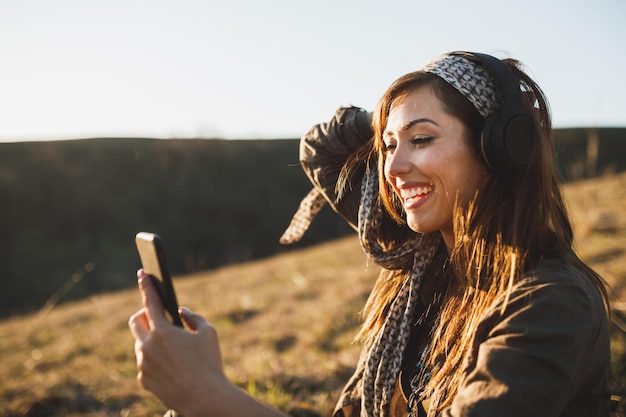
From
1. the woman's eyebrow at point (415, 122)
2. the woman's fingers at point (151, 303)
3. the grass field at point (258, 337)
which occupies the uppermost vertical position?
the woman's eyebrow at point (415, 122)

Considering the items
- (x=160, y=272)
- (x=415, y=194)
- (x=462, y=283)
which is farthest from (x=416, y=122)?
(x=160, y=272)

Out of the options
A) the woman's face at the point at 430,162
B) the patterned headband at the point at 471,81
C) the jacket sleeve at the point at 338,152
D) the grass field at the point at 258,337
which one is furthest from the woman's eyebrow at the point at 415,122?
the grass field at the point at 258,337

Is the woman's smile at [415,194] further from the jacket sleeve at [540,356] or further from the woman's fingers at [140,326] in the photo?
the woman's fingers at [140,326]

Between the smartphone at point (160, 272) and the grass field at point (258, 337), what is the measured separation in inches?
54.0

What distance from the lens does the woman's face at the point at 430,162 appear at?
1.78 metres

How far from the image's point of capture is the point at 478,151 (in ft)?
5.84

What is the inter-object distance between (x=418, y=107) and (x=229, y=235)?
2502 cm

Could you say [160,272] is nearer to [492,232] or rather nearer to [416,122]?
[416,122]

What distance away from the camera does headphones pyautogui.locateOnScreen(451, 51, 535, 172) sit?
162 cm

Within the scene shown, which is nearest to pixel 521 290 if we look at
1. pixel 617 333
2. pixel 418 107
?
pixel 418 107

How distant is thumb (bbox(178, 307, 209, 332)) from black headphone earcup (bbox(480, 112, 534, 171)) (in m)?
1.19

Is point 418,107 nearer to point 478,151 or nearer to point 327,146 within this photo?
point 478,151

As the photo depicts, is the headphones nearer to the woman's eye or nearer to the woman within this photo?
the woman

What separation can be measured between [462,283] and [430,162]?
0.54 metres
